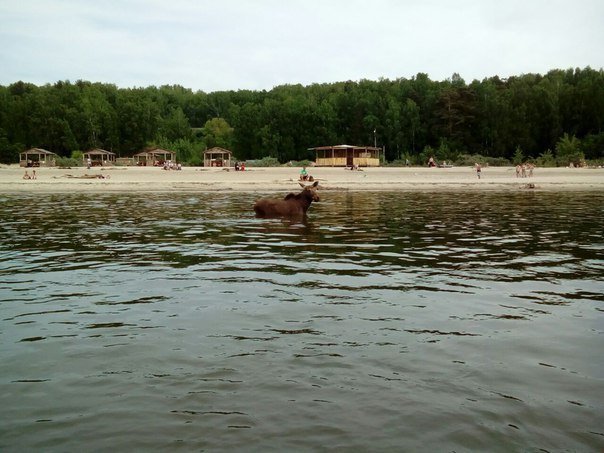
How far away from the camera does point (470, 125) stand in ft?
329

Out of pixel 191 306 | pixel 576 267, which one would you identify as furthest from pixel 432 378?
pixel 576 267

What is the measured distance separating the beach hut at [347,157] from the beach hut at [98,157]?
37336mm

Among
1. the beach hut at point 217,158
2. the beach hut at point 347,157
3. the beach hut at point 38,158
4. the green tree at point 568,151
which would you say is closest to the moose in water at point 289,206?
the green tree at point 568,151

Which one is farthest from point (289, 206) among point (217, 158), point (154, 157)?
point (154, 157)

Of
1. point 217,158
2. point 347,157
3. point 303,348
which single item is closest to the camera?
point 303,348

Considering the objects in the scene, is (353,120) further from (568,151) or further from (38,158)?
(38,158)

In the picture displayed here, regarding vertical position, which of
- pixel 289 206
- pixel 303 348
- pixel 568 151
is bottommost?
pixel 303 348

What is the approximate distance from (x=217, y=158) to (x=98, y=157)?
23.9m

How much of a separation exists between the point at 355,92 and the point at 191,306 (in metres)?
111

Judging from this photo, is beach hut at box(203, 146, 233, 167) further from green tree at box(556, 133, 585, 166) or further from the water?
Result: the water

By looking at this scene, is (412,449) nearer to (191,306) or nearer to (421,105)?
(191,306)

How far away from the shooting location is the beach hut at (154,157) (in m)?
98.5

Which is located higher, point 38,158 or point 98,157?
point 98,157

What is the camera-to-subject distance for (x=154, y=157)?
101 metres
